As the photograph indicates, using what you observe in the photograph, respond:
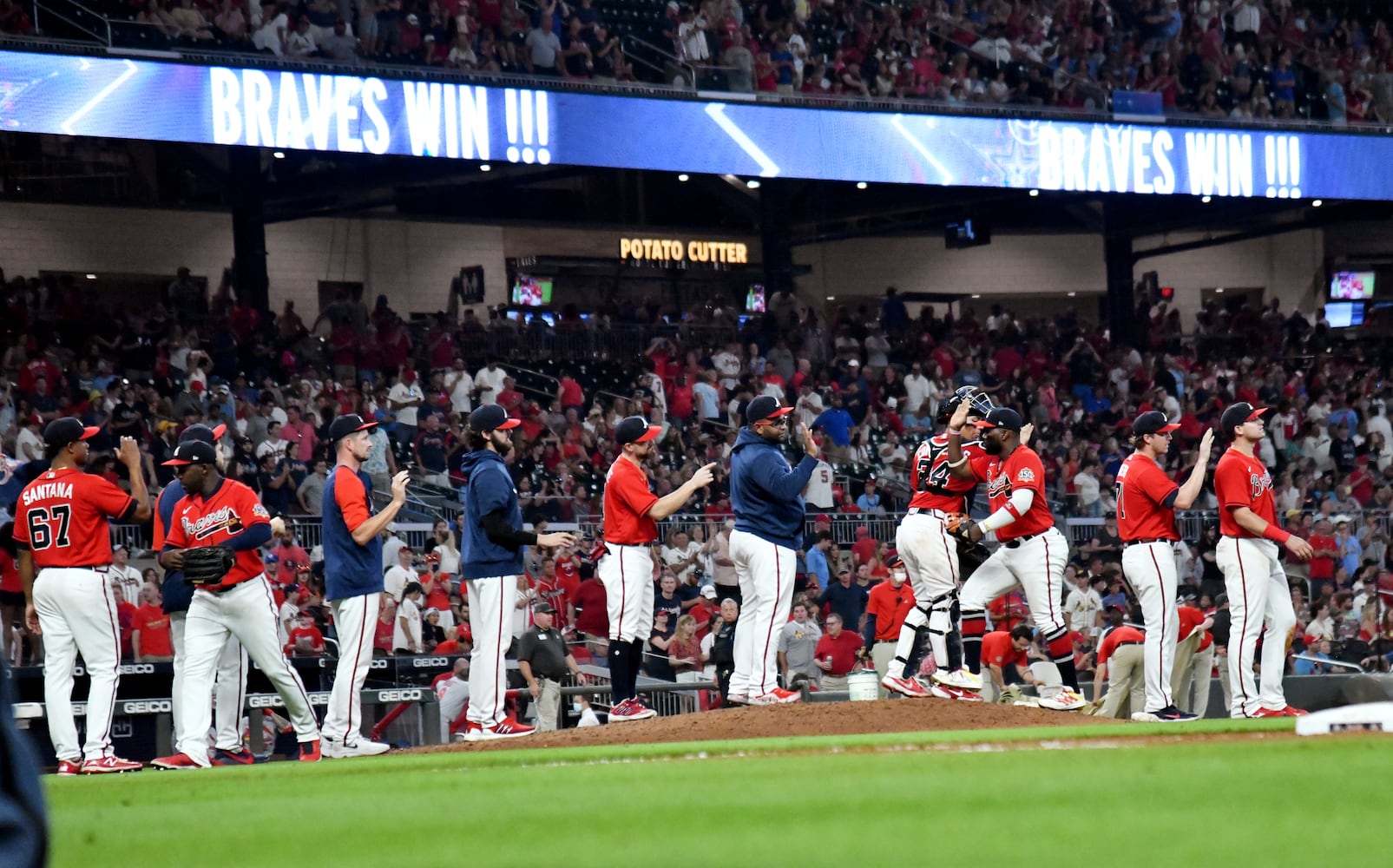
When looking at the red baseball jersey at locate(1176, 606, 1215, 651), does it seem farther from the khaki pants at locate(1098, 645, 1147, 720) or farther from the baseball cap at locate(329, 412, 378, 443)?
the baseball cap at locate(329, 412, 378, 443)

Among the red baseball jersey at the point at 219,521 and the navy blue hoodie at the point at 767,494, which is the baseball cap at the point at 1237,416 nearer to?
the navy blue hoodie at the point at 767,494

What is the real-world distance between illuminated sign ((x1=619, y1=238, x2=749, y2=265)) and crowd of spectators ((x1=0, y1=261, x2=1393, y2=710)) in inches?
65.7

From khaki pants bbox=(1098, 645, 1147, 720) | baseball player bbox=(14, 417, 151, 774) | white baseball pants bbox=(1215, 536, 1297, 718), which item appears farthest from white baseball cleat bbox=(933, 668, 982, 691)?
baseball player bbox=(14, 417, 151, 774)

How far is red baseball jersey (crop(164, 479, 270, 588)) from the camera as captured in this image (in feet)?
31.9

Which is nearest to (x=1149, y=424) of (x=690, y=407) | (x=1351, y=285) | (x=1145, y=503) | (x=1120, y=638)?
(x=1145, y=503)

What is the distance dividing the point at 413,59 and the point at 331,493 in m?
13.7

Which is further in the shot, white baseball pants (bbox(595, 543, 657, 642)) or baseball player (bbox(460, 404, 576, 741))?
white baseball pants (bbox(595, 543, 657, 642))

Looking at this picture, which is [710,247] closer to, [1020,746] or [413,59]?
[413,59]

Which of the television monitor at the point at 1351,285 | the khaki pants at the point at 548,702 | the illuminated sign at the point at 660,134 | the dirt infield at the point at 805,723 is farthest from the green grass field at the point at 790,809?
the television monitor at the point at 1351,285

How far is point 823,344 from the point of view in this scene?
1081 inches

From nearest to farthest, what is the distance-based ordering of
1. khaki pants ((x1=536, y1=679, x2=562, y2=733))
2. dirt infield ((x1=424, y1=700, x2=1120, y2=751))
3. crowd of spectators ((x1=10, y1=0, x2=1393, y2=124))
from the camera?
dirt infield ((x1=424, y1=700, x2=1120, y2=751))
khaki pants ((x1=536, y1=679, x2=562, y2=733))
crowd of spectators ((x1=10, y1=0, x2=1393, y2=124))

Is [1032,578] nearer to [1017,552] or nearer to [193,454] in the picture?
[1017,552]

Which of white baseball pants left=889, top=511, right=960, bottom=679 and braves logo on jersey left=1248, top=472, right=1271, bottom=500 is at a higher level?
braves logo on jersey left=1248, top=472, right=1271, bottom=500

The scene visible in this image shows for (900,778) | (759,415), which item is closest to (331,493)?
(759,415)
